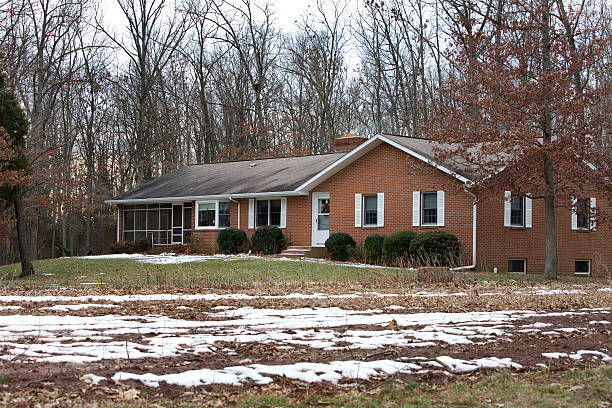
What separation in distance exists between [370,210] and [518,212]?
5.27 metres

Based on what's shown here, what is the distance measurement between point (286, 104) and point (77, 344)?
122 feet

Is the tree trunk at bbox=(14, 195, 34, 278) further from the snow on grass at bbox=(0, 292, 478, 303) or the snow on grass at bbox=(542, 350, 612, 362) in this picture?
the snow on grass at bbox=(542, 350, 612, 362)

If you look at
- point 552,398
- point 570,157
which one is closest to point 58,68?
point 570,157

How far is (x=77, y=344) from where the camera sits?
702 centimetres

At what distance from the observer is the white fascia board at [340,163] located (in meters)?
26.6

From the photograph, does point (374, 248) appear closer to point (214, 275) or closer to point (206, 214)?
point (214, 275)

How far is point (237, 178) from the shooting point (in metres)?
A: 33.3

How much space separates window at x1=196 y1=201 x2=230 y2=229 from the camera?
32.0m

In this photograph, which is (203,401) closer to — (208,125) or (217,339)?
(217,339)

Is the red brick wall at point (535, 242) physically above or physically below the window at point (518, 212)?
below

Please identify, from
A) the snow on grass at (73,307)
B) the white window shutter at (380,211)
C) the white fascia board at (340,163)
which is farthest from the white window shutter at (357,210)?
the snow on grass at (73,307)

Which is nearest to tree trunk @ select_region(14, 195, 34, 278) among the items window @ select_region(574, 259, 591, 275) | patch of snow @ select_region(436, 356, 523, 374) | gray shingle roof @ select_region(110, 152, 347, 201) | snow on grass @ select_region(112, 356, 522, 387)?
gray shingle roof @ select_region(110, 152, 347, 201)

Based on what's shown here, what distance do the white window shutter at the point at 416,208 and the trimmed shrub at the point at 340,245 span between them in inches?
99.9

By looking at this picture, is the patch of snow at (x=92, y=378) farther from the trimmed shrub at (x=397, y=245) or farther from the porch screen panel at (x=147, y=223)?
the porch screen panel at (x=147, y=223)
